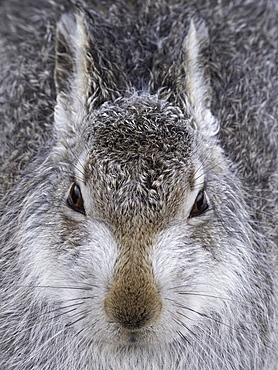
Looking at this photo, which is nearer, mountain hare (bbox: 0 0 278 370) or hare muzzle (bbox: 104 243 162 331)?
hare muzzle (bbox: 104 243 162 331)

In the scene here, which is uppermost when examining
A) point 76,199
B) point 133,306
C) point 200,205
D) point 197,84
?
point 197,84

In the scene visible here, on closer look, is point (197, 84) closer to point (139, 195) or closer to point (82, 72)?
point (82, 72)

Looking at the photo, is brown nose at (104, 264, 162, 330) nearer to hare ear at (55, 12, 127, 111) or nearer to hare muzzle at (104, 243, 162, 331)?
hare muzzle at (104, 243, 162, 331)

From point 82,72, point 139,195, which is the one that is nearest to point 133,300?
point 139,195

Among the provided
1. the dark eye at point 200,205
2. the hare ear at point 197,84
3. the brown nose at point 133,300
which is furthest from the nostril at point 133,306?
the hare ear at point 197,84

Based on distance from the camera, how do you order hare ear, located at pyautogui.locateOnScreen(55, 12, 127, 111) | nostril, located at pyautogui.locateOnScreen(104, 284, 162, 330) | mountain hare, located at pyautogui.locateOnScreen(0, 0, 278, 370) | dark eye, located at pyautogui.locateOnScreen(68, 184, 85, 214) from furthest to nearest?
hare ear, located at pyautogui.locateOnScreen(55, 12, 127, 111) < dark eye, located at pyautogui.locateOnScreen(68, 184, 85, 214) < mountain hare, located at pyautogui.locateOnScreen(0, 0, 278, 370) < nostril, located at pyautogui.locateOnScreen(104, 284, 162, 330)

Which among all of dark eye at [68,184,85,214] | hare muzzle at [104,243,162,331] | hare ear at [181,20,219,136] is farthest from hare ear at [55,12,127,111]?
hare muzzle at [104,243,162,331]

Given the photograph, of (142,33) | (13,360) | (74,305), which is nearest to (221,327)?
(74,305)
